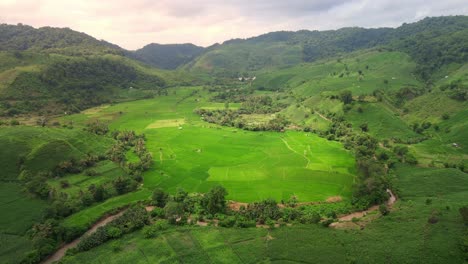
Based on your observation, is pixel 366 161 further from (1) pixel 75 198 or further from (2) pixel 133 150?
(2) pixel 133 150

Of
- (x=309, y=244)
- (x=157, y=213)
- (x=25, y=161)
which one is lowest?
(x=309, y=244)

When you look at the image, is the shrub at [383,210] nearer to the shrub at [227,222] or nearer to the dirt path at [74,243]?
the shrub at [227,222]

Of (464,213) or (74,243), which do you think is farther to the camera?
(74,243)

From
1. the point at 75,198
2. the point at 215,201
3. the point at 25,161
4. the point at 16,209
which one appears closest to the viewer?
the point at 215,201

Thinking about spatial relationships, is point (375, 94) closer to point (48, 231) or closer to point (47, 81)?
point (48, 231)

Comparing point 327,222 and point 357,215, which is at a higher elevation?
point 327,222

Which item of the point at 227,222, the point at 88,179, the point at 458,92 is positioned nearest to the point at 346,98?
the point at 458,92

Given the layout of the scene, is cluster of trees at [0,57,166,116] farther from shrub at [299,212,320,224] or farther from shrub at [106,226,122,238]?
shrub at [299,212,320,224]

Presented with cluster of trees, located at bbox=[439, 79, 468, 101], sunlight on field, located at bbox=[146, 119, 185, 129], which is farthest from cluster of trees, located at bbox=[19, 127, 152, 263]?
cluster of trees, located at bbox=[439, 79, 468, 101]
